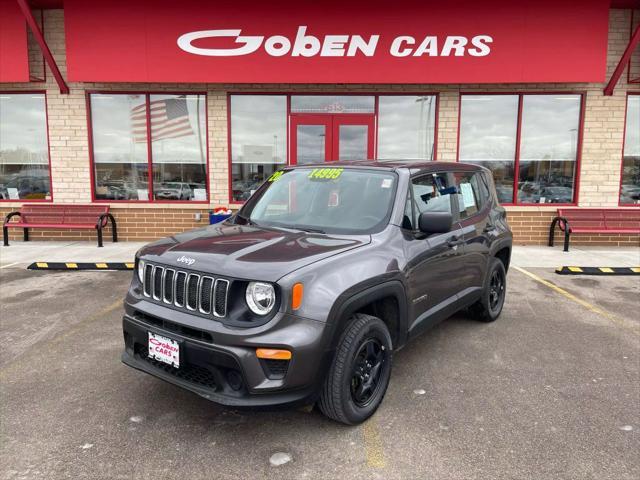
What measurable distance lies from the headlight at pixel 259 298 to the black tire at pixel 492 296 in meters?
2.96

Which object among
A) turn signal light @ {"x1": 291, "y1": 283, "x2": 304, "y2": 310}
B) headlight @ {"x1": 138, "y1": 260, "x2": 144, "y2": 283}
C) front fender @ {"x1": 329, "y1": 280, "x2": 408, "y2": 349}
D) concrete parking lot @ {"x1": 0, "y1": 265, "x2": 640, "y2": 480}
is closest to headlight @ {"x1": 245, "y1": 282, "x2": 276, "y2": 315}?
turn signal light @ {"x1": 291, "y1": 283, "x2": 304, "y2": 310}

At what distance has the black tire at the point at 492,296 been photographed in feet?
16.5

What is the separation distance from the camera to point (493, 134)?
35.1 feet

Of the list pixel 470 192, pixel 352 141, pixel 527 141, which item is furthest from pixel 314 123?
pixel 470 192

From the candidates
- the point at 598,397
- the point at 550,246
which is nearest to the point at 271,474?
the point at 598,397

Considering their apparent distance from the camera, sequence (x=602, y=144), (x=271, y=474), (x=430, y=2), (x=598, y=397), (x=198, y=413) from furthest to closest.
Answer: (x=602, y=144), (x=430, y=2), (x=598, y=397), (x=198, y=413), (x=271, y=474)

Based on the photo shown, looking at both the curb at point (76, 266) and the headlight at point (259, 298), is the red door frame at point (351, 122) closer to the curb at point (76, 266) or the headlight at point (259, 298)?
the curb at point (76, 266)

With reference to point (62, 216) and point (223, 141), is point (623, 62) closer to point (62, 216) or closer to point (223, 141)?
point (223, 141)

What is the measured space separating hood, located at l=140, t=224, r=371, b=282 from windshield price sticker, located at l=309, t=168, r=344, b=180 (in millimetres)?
726

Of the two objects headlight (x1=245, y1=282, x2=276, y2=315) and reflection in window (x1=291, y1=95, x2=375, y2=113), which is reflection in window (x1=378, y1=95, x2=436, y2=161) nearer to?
reflection in window (x1=291, y1=95, x2=375, y2=113)

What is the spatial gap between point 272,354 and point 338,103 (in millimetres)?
8669

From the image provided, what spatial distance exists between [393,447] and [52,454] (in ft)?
6.64

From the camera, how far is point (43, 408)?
338 centimetres

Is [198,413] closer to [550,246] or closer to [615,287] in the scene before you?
[615,287]
